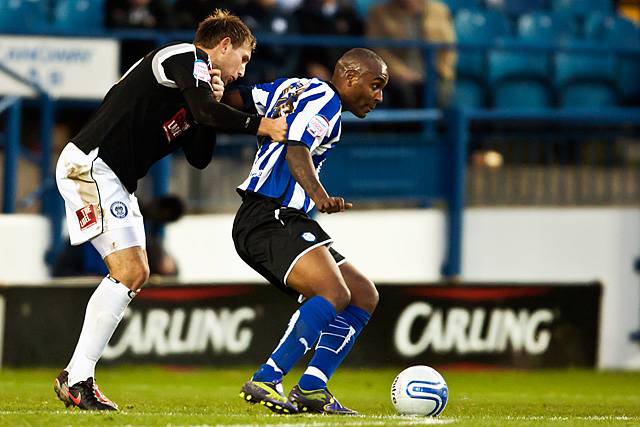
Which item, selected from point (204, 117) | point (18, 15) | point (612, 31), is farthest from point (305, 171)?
point (612, 31)

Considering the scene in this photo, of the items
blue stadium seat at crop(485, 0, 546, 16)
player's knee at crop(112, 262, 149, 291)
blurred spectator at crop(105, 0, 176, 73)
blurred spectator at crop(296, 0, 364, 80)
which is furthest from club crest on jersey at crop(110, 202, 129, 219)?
blue stadium seat at crop(485, 0, 546, 16)

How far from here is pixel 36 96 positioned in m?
12.0

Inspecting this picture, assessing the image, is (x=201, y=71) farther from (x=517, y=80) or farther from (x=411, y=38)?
(x=517, y=80)

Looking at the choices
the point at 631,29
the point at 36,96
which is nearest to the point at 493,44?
the point at 631,29

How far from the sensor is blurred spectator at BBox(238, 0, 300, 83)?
12.8 metres

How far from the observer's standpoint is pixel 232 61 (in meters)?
6.92

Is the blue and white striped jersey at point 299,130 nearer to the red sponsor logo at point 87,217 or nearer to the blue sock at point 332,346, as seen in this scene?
the blue sock at point 332,346

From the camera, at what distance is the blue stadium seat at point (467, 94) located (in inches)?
556

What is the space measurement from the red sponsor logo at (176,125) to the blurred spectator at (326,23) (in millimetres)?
6348

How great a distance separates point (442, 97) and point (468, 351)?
307cm

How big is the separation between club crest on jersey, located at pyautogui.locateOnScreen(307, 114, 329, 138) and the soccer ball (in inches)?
51.1

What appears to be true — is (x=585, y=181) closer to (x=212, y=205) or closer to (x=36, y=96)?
(x=212, y=205)

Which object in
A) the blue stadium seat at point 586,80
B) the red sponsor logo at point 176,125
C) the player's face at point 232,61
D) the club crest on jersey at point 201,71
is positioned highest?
the blue stadium seat at point 586,80

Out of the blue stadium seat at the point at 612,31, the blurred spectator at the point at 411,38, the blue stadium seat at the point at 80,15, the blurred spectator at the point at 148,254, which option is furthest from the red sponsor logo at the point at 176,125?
the blue stadium seat at the point at 612,31
